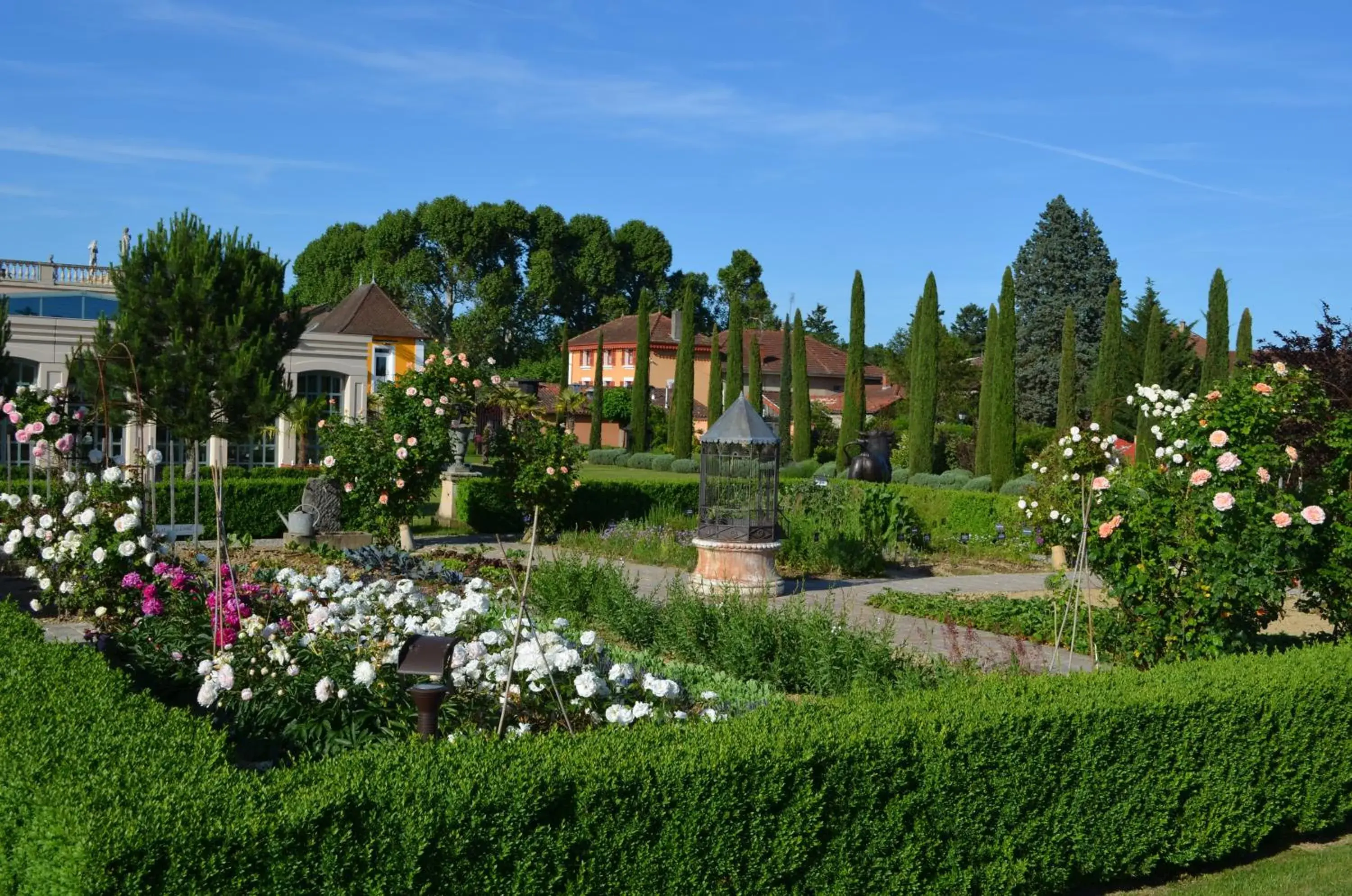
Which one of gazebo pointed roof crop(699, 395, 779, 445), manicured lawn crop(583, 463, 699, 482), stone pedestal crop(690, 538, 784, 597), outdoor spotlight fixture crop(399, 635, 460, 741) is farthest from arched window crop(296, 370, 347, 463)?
outdoor spotlight fixture crop(399, 635, 460, 741)

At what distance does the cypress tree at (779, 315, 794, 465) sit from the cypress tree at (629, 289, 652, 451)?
5.02 meters

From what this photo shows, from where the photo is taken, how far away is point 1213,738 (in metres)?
5.61

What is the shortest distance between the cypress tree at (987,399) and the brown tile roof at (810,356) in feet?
89.6

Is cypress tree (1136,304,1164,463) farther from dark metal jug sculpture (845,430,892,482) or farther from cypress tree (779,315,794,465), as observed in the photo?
cypress tree (779,315,794,465)

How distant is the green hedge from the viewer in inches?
144

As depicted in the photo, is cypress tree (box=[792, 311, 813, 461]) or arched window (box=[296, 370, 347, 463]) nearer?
arched window (box=[296, 370, 347, 463])

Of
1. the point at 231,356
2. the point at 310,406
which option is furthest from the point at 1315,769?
the point at 310,406

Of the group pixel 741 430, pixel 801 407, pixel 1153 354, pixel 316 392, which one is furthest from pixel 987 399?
pixel 741 430

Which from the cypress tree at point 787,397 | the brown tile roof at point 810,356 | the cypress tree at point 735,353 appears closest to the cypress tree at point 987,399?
the cypress tree at point 787,397

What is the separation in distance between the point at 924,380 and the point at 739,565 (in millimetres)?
19156

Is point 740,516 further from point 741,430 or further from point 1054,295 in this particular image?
point 1054,295

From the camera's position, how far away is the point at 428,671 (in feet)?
16.9

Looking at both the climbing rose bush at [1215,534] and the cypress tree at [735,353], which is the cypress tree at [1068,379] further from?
the climbing rose bush at [1215,534]

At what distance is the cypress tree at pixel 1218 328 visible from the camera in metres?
30.2
